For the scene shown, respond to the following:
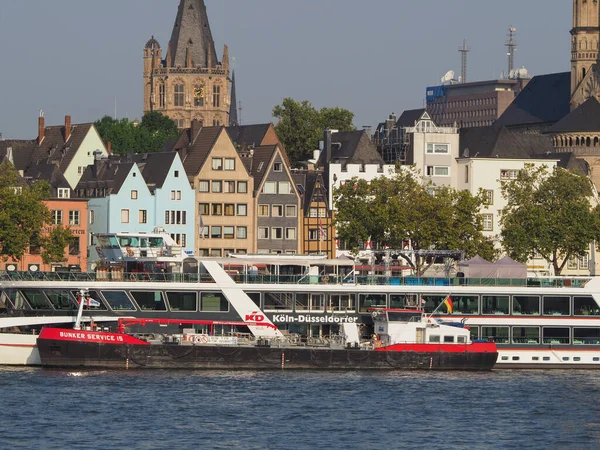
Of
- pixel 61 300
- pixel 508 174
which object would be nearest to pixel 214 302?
pixel 61 300

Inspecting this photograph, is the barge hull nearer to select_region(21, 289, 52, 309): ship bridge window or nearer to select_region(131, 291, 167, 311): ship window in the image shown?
select_region(131, 291, 167, 311): ship window

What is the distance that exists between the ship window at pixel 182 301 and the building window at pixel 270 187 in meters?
41.7

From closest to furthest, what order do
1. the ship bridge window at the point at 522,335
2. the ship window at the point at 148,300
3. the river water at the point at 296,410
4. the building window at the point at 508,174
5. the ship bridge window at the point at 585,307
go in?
the river water at the point at 296,410
the ship window at the point at 148,300
the ship bridge window at the point at 522,335
the ship bridge window at the point at 585,307
the building window at the point at 508,174

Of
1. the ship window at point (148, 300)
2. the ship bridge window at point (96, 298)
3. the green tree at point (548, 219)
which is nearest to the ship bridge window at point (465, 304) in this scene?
the ship window at point (148, 300)

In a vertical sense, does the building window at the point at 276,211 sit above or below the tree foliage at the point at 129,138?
below

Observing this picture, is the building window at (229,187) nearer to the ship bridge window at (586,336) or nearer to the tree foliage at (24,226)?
the tree foliage at (24,226)

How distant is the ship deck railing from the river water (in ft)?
17.1

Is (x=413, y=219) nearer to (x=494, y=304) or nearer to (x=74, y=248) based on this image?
(x=74, y=248)

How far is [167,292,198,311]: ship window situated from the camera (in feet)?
267

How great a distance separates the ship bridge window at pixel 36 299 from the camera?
267 ft

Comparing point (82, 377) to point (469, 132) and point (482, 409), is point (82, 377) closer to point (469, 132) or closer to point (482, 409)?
point (482, 409)

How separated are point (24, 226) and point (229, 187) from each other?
58.9 ft

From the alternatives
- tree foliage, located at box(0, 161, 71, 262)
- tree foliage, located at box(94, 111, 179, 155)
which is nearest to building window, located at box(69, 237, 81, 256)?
tree foliage, located at box(0, 161, 71, 262)

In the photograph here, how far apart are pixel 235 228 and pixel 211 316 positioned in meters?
40.7
